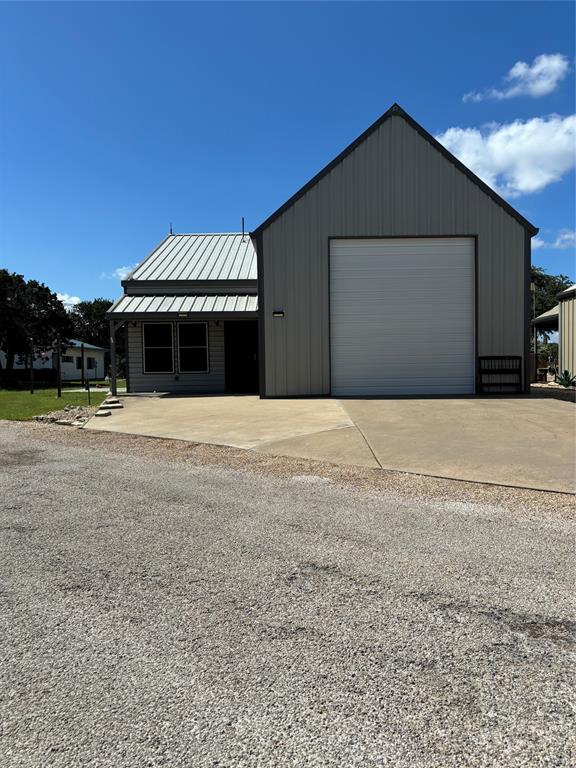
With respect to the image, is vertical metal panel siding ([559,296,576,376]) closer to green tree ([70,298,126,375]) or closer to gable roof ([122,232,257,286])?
gable roof ([122,232,257,286])

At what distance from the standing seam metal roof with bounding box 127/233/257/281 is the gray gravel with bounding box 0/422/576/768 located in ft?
48.2

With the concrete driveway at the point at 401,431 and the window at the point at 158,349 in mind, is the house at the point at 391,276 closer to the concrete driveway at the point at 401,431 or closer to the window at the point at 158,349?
the concrete driveway at the point at 401,431

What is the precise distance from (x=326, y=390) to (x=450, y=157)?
729 centimetres

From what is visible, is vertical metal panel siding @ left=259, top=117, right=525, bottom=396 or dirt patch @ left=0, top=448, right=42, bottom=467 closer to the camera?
dirt patch @ left=0, top=448, right=42, bottom=467

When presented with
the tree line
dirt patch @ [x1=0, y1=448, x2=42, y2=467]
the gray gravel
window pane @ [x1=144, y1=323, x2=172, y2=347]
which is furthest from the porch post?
the tree line

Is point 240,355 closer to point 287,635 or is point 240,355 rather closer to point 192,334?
point 192,334

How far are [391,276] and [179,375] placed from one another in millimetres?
7848

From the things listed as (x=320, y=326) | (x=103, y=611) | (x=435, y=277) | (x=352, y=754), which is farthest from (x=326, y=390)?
(x=352, y=754)

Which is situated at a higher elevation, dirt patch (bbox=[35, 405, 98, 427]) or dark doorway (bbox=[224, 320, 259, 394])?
dark doorway (bbox=[224, 320, 259, 394])

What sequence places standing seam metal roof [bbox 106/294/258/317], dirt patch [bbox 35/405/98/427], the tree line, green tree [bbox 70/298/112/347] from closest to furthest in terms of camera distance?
dirt patch [bbox 35/405/98/427]
standing seam metal roof [bbox 106/294/258/317]
the tree line
green tree [bbox 70/298/112/347]

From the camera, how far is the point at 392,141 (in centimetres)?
1441

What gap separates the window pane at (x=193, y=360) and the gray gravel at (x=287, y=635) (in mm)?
13124

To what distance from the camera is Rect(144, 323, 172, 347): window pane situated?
58.3ft

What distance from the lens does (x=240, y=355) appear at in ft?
58.3
